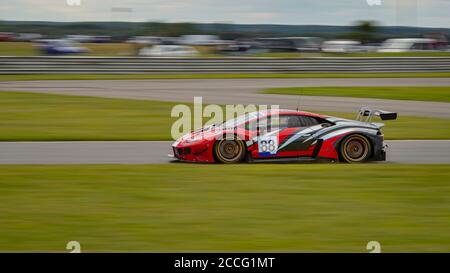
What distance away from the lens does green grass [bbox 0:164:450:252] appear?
6.54 meters

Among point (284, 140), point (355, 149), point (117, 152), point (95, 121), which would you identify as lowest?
point (355, 149)

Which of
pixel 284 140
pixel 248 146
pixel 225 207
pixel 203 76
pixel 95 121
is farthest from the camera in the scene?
pixel 203 76

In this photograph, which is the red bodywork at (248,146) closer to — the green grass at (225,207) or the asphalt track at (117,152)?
the green grass at (225,207)

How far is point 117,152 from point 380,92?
1342cm

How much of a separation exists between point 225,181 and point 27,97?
1355 centimetres

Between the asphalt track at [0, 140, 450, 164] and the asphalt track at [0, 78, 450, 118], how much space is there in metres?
5.60

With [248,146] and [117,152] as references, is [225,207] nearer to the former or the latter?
[248,146]

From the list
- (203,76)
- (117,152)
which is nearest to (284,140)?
(117,152)

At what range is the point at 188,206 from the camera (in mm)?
8000

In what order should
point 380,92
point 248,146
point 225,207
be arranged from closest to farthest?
point 225,207
point 248,146
point 380,92

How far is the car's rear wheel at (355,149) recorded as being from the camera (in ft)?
36.9

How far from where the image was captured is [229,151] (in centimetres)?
1127
